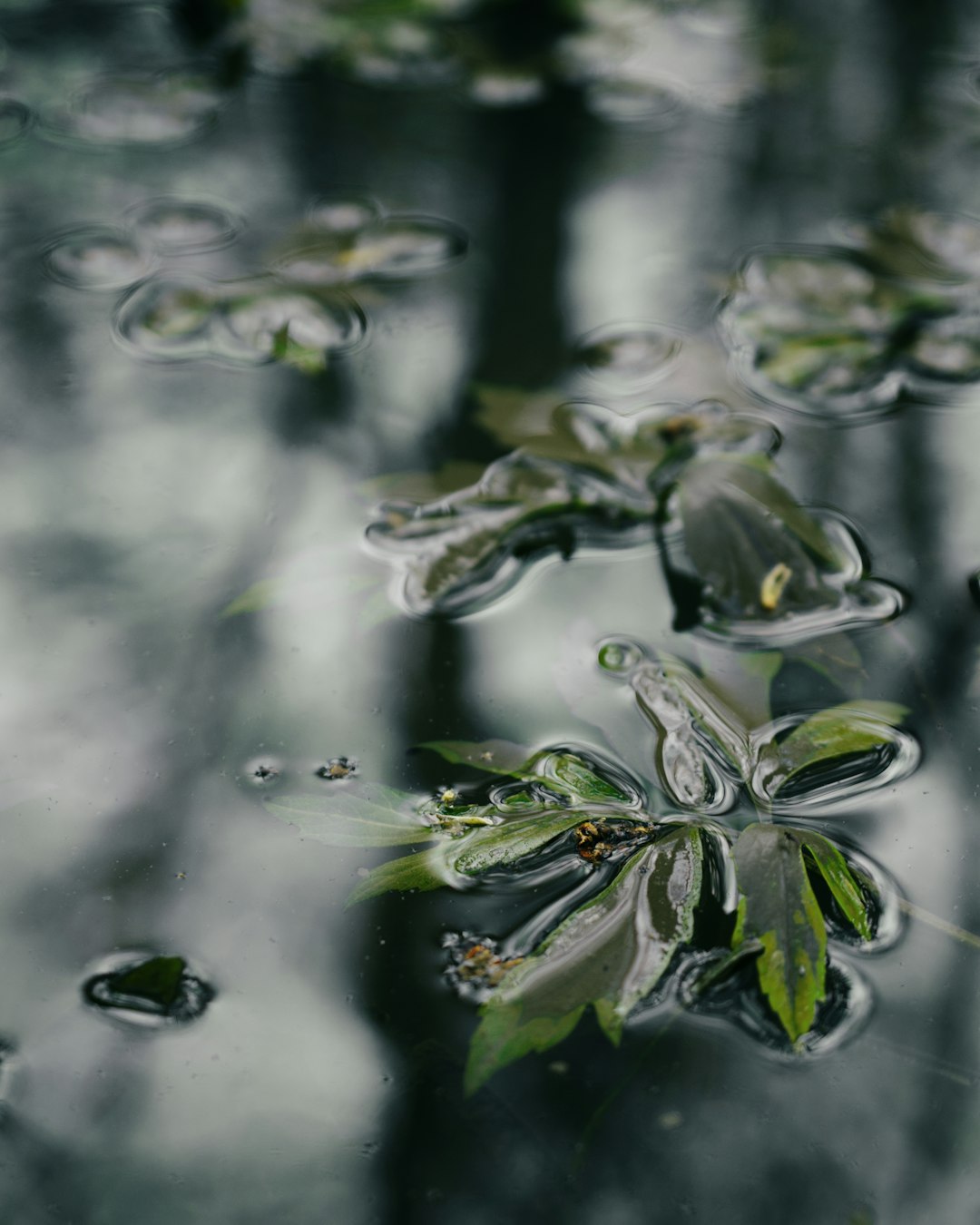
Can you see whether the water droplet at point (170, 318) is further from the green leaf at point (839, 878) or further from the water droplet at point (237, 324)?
the green leaf at point (839, 878)

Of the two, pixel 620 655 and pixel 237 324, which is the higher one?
pixel 237 324

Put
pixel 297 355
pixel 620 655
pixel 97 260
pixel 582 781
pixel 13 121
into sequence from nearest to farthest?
pixel 582 781 < pixel 620 655 < pixel 297 355 < pixel 97 260 < pixel 13 121

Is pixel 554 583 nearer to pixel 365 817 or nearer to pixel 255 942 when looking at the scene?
pixel 365 817

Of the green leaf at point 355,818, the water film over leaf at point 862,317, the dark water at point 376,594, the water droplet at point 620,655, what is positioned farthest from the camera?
the water film over leaf at point 862,317

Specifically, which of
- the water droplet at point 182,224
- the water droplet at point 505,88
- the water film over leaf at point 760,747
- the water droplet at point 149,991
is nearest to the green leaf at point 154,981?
the water droplet at point 149,991

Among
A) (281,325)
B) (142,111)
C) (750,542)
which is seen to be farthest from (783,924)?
(142,111)

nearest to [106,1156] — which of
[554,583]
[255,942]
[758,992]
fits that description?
[255,942]

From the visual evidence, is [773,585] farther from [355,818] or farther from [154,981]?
[154,981]

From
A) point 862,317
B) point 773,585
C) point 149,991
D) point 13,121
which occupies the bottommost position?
point 149,991
